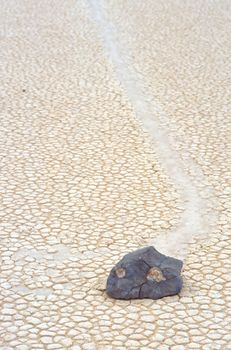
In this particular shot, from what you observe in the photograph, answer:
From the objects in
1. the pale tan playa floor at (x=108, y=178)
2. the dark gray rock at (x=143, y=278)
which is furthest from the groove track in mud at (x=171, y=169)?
the dark gray rock at (x=143, y=278)

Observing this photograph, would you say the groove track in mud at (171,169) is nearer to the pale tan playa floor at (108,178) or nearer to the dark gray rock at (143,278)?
the pale tan playa floor at (108,178)

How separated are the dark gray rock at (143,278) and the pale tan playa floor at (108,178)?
0.15 feet

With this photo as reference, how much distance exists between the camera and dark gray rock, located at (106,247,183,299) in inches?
108

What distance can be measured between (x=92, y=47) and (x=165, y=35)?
83 centimetres

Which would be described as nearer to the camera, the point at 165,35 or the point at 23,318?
the point at 23,318

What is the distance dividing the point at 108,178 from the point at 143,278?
3.88ft

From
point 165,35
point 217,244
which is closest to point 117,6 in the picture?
point 165,35

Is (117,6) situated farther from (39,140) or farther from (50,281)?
(50,281)

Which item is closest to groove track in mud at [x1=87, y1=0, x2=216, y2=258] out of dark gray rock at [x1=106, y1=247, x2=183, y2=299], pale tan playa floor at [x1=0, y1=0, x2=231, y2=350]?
pale tan playa floor at [x1=0, y1=0, x2=231, y2=350]

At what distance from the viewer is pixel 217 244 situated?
124 inches

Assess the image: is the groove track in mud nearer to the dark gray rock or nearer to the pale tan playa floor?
the pale tan playa floor

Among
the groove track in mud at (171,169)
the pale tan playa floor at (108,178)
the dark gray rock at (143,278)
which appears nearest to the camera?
the pale tan playa floor at (108,178)

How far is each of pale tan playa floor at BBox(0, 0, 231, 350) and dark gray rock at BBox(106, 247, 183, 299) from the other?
0.05 metres

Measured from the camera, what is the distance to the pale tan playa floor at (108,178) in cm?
263
